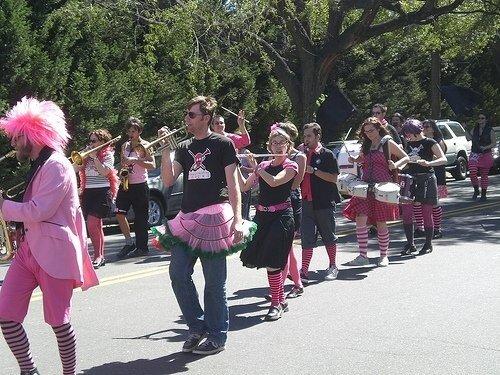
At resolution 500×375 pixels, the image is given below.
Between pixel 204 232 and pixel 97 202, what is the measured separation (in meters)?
4.65

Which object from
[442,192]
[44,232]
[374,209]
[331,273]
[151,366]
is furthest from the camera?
[442,192]

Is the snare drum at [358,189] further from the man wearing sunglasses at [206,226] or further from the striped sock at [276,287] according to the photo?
the man wearing sunglasses at [206,226]

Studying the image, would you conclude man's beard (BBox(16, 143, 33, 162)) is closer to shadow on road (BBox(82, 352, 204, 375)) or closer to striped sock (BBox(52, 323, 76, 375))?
striped sock (BBox(52, 323, 76, 375))

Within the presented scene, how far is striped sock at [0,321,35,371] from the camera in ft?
17.4

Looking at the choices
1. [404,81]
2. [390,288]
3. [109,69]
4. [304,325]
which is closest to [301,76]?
[109,69]

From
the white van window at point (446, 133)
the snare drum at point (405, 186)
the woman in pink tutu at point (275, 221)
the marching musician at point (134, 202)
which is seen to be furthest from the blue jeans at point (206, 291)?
the white van window at point (446, 133)

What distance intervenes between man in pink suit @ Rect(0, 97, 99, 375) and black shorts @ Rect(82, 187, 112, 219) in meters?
5.23

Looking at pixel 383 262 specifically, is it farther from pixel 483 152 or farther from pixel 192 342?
pixel 483 152

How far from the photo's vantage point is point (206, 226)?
6.31 metres

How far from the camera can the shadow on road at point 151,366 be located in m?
6.02

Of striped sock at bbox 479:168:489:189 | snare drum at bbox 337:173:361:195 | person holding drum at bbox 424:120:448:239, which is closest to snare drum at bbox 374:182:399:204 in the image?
snare drum at bbox 337:173:361:195

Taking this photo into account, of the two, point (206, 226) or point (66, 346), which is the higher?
point (206, 226)

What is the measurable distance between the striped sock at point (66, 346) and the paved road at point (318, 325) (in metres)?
0.68

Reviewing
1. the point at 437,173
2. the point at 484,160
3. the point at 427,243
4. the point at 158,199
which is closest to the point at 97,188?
the point at 427,243
